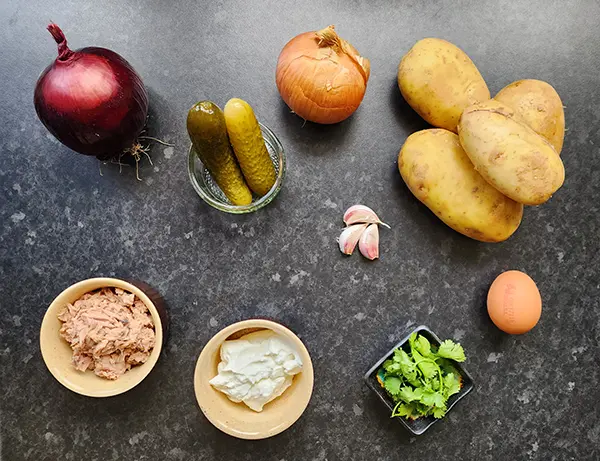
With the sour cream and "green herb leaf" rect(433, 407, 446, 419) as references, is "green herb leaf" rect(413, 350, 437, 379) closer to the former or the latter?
"green herb leaf" rect(433, 407, 446, 419)

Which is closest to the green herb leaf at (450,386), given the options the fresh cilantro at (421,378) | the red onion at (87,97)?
the fresh cilantro at (421,378)

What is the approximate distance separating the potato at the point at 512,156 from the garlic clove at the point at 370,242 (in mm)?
262

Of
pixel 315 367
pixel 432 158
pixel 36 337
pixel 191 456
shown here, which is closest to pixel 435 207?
pixel 432 158

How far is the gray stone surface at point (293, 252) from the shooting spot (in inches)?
51.3

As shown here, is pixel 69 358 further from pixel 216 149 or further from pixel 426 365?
pixel 426 365

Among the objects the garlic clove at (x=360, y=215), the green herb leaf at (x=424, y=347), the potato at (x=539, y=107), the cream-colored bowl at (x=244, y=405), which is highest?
the potato at (x=539, y=107)

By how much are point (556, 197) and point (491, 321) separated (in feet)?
0.99

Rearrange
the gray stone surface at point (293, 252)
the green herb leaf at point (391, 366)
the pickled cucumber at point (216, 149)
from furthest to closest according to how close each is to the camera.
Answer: the gray stone surface at point (293, 252)
the green herb leaf at point (391, 366)
the pickled cucumber at point (216, 149)

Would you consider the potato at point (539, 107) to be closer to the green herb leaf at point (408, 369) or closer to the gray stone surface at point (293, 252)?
the gray stone surface at point (293, 252)

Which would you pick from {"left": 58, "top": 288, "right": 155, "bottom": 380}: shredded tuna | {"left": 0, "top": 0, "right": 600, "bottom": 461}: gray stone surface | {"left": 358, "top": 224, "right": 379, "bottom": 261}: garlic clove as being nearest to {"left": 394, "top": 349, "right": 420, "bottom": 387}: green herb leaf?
{"left": 0, "top": 0, "right": 600, "bottom": 461}: gray stone surface

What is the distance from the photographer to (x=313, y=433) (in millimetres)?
1305

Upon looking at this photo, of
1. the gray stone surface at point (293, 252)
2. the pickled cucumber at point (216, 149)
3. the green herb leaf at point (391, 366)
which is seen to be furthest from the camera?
the gray stone surface at point (293, 252)

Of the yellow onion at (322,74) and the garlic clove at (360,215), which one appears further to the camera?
the garlic clove at (360,215)

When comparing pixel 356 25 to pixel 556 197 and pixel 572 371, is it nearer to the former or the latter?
pixel 556 197
